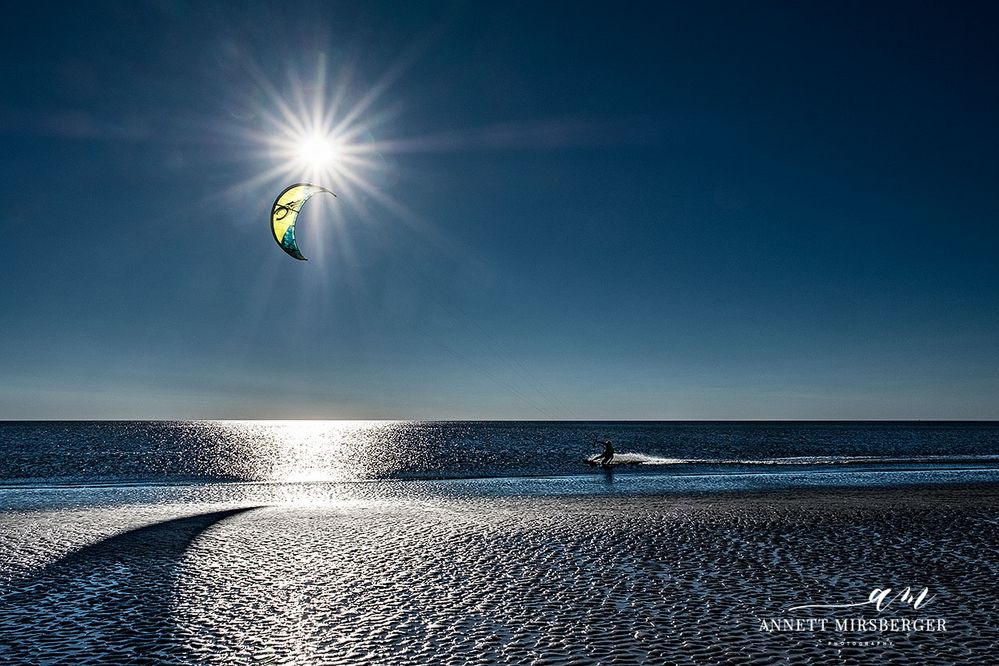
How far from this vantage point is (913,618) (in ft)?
30.6

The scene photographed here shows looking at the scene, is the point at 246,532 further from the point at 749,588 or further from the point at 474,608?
the point at 749,588

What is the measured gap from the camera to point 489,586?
11047 mm

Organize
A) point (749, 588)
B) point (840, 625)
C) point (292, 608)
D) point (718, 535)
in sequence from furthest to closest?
point (718, 535), point (749, 588), point (292, 608), point (840, 625)

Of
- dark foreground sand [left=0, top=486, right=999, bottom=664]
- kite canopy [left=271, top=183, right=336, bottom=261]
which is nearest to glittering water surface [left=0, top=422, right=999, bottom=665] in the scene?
dark foreground sand [left=0, top=486, right=999, bottom=664]

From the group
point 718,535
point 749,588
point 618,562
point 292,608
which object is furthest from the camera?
point 718,535

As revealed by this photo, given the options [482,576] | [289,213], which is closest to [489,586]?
[482,576]

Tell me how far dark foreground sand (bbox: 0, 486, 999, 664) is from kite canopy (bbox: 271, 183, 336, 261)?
838 cm

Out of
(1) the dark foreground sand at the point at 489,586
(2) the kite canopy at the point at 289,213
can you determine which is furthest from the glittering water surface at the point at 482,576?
(2) the kite canopy at the point at 289,213

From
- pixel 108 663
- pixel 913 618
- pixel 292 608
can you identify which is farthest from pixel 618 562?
pixel 108 663

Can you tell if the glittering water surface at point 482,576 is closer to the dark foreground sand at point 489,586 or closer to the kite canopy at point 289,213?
the dark foreground sand at point 489,586

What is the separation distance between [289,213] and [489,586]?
44.8 feet

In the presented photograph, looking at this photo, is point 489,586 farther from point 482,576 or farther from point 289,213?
point 289,213

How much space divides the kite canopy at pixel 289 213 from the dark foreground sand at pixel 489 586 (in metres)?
8.38

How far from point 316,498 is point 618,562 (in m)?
16.1
